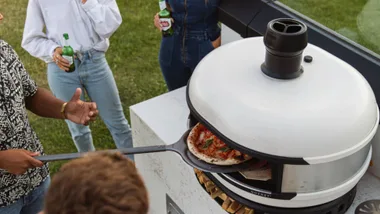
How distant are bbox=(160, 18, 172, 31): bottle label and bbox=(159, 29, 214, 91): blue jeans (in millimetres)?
56

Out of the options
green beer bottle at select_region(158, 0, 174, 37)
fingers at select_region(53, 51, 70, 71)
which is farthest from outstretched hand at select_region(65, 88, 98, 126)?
green beer bottle at select_region(158, 0, 174, 37)

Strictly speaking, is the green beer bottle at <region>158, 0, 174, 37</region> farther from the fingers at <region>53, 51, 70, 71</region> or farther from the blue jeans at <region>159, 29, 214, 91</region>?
the fingers at <region>53, 51, 70, 71</region>

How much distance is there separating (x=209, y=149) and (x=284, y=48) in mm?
387

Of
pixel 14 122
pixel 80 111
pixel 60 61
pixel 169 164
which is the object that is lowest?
pixel 169 164

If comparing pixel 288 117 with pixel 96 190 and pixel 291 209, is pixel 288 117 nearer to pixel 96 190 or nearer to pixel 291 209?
pixel 291 209

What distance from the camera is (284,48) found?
1424 mm

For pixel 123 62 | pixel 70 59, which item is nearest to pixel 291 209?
pixel 70 59

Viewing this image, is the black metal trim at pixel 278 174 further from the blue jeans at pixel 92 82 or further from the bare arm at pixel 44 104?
the blue jeans at pixel 92 82

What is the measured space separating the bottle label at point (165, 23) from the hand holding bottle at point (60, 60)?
0.56 meters

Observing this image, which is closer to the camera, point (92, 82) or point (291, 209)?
point (291, 209)

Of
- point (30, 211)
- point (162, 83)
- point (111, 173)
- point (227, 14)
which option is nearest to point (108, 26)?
point (227, 14)

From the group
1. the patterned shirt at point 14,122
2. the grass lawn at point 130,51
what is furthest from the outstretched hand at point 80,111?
the grass lawn at point 130,51

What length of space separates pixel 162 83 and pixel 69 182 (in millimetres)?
3386

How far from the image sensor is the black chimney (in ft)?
4.62
